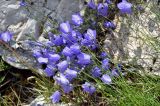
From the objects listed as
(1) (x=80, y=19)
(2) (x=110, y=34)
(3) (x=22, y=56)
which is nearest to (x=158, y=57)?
(2) (x=110, y=34)

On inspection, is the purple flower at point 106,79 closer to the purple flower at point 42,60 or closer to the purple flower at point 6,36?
the purple flower at point 42,60

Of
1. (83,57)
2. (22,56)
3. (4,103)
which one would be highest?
(83,57)

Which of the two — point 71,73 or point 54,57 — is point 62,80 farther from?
point 54,57

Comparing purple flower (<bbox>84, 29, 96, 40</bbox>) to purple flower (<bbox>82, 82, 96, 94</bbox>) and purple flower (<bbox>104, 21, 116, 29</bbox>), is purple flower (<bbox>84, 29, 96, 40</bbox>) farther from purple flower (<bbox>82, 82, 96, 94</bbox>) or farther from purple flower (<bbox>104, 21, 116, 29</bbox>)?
purple flower (<bbox>82, 82, 96, 94</bbox>)

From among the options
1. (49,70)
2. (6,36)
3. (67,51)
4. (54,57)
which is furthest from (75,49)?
(6,36)

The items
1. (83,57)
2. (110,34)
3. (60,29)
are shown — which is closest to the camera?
(83,57)

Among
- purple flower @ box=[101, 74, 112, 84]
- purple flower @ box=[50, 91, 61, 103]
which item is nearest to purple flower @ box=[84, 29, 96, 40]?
purple flower @ box=[101, 74, 112, 84]

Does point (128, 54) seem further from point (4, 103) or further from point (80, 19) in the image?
point (4, 103)

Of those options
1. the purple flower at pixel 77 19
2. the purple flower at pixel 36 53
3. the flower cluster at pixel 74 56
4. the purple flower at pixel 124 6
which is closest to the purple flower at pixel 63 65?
the flower cluster at pixel 74 56
